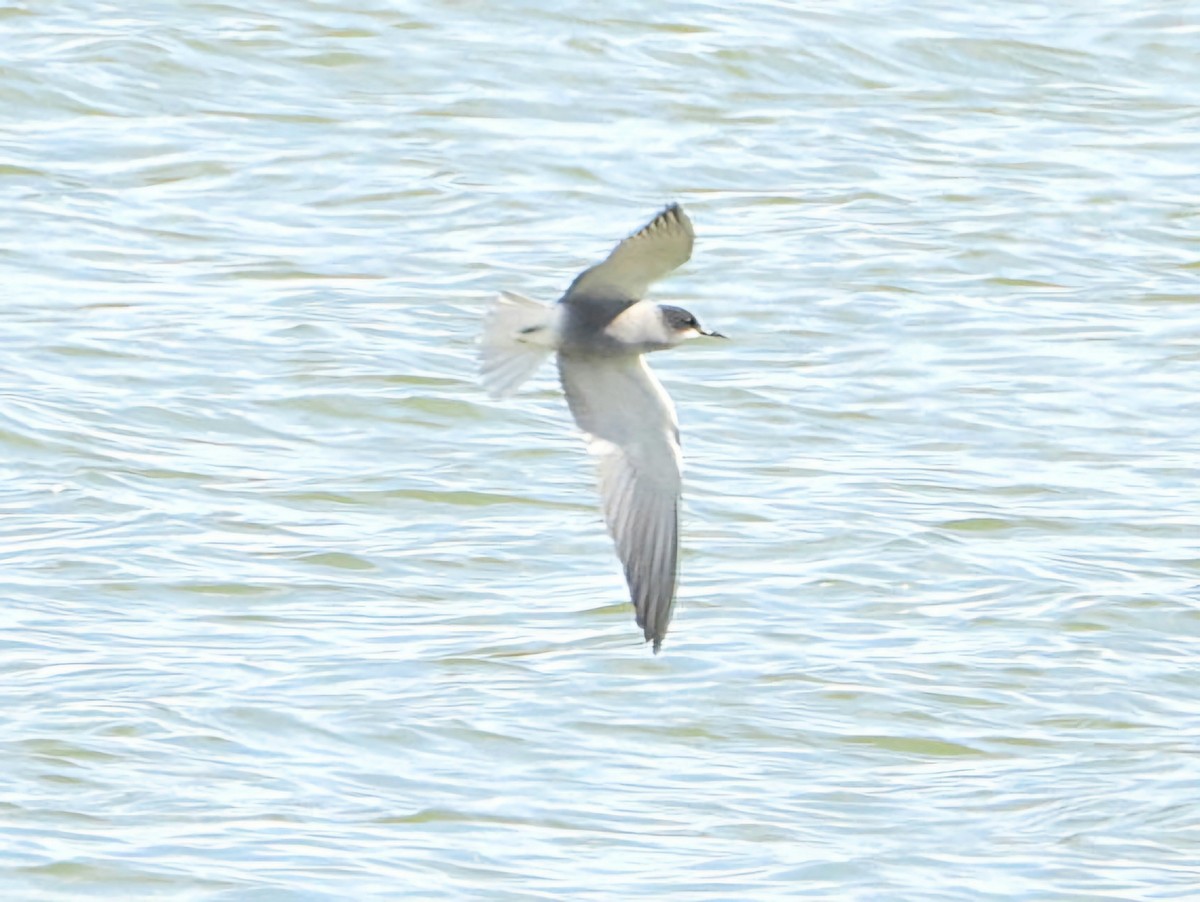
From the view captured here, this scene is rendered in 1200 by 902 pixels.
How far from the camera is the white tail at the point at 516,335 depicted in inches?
245

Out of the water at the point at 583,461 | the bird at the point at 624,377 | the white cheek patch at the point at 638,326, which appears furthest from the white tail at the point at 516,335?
the water at the point at 583,461

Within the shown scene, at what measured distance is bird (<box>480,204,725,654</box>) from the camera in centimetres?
614

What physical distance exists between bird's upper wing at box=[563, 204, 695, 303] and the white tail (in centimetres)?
8

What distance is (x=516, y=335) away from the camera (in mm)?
6262

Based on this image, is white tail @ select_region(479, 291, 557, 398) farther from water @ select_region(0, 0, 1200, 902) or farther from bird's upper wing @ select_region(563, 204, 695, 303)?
water @ select_region(0, 0, 1200, 902)

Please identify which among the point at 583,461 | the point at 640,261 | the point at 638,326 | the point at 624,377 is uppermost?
the point at 640,261

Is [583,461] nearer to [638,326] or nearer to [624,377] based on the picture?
[624,377]

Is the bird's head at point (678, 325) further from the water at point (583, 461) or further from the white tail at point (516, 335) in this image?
the water at point (583, 461)

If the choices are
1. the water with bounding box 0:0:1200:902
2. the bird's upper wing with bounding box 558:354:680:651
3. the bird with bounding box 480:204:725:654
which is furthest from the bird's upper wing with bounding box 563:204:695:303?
the water with bounding box 0:0:1200:902

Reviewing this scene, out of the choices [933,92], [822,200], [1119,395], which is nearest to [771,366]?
[1119,395]

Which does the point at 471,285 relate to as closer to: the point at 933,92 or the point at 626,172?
the point at 626,172

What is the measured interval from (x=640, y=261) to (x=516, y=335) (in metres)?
0.43

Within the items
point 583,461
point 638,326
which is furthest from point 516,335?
point 583,461

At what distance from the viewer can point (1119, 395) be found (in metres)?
9.86
